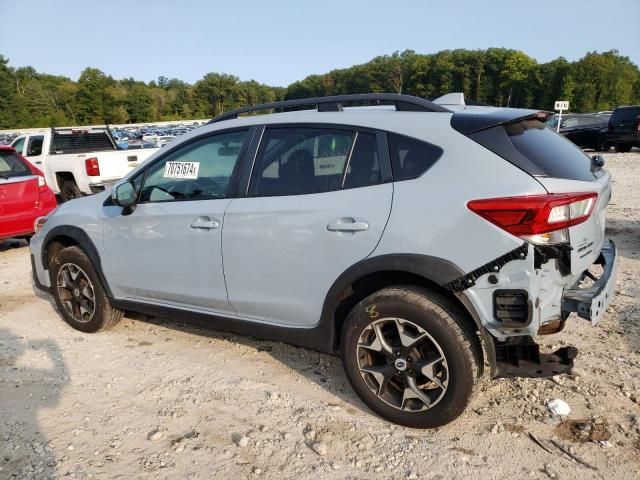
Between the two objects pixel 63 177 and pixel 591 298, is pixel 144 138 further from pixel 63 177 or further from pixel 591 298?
pixel 591 298

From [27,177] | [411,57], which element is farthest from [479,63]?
[27,177]

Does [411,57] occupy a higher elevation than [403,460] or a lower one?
higher

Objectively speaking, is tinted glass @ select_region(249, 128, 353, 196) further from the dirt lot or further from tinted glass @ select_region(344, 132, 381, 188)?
the dirt lot

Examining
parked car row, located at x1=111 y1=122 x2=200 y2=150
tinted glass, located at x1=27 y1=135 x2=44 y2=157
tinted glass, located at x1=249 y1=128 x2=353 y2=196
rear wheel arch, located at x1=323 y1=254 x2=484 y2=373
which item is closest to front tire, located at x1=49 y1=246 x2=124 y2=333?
parked car row, located at x1=111 y1=122 x2=200 y2=150

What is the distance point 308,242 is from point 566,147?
1.67 meters

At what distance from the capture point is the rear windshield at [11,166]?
707 centimetres

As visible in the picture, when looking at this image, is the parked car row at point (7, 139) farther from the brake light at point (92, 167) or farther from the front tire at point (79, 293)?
the front tire at point (79, 293)

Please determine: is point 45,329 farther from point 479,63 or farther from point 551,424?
point 479,63

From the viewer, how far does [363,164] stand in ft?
9.29

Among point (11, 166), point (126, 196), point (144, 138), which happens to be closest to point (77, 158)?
point (11, 166)

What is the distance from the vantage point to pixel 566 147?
2986mm

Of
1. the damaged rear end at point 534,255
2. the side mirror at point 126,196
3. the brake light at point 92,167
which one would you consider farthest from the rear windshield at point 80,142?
the damaged rear end at point 534,255

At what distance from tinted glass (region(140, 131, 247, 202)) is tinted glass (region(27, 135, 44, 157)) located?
8900 millimetres

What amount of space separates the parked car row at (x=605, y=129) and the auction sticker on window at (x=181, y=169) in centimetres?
1664
